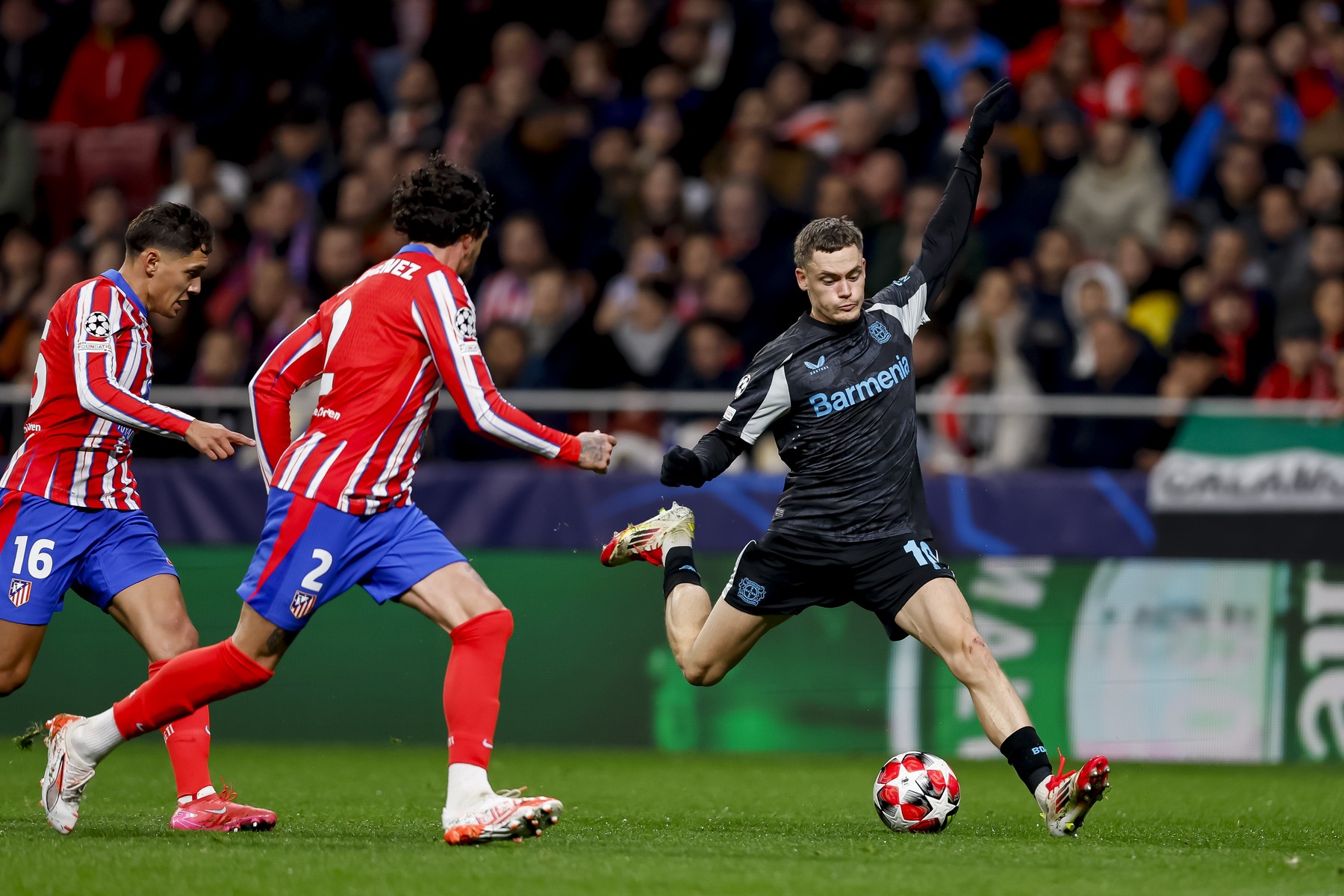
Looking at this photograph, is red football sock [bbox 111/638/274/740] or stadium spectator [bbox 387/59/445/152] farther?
stadium spectator [bbox 387/59/445/152]

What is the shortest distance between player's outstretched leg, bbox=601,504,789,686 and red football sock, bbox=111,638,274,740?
1928 millimetres

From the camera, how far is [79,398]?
662cm

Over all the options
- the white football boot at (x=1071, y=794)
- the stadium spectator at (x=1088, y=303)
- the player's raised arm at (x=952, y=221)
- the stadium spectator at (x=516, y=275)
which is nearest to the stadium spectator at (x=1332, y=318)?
the stadium spectator at (x=1088, y=303)

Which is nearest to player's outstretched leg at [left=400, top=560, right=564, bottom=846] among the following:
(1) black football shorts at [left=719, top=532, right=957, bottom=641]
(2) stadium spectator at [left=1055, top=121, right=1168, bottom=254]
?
(1) black football shorts at [left=719, top=532, right=957, bottom=641]

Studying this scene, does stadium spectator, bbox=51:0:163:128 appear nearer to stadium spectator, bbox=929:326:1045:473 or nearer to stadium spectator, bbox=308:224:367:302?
stadium spectator, bbox=308:224:367:302

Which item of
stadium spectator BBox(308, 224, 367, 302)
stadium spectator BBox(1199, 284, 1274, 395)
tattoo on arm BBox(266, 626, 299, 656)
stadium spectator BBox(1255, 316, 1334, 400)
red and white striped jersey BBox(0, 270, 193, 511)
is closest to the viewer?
tattoo on arm BBox(266, 626, 299, 656)

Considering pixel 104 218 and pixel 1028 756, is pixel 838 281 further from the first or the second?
pixel 104 218

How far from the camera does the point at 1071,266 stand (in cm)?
1240

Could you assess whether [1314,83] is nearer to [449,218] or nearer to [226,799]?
[449,218]

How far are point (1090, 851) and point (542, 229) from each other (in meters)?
8.41

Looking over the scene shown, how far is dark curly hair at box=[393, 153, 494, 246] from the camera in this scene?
629cm

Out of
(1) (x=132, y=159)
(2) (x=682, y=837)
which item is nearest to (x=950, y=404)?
(2) (x=682, y=837)

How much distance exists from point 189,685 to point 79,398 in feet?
3.95

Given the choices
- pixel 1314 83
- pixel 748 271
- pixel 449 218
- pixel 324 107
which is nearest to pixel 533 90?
pixel 324 107
